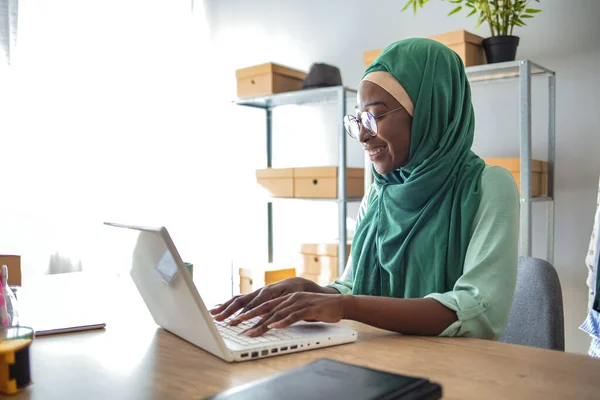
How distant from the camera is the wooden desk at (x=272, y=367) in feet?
2.23

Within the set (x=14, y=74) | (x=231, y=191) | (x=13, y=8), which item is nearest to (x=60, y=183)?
(x=14, y=74)

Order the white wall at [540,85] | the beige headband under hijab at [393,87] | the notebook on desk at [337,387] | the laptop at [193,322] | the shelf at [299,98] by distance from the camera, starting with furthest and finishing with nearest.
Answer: the shelf at [299,98], the white wall at [540,85], the beige headband under hijab at [393,87], the laptop at [193,322], the notebook on desk at [337,387]

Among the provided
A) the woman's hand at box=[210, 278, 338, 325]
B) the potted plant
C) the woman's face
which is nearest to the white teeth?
the woman's face

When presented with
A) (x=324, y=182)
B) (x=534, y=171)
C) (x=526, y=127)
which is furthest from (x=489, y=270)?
(x=324, y=182)

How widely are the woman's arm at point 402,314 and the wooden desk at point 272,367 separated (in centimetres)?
2

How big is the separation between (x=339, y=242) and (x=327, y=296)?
1.76 metres

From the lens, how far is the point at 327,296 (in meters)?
0.97

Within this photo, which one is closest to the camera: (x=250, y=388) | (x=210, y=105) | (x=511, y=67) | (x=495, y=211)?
(x=250, y=388)

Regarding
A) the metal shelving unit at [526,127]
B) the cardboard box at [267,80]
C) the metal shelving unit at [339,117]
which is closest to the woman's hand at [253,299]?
the metal shelving unit at [526,127]

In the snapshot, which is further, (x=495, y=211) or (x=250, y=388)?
(x=495, y=211)

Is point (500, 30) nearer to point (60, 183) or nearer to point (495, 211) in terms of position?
point (495, 211)

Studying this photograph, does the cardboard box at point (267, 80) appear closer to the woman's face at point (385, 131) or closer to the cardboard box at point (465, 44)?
the cardboard box at point (465, 44)

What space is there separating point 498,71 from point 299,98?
1124mm

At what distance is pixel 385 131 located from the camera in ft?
4.29
